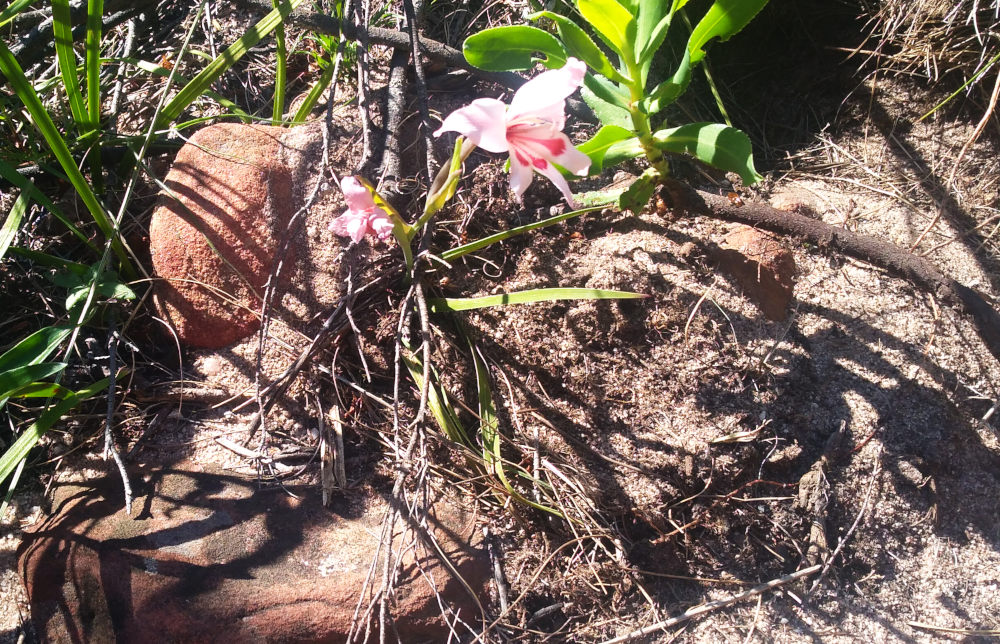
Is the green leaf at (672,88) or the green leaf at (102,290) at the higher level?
the green leaf at (102,290)

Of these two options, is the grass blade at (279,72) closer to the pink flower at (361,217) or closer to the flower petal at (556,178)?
the pink flower at (361,217)

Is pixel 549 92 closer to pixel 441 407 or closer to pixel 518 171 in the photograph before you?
pixel 518 171

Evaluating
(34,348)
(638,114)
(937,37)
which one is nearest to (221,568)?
(34,348)

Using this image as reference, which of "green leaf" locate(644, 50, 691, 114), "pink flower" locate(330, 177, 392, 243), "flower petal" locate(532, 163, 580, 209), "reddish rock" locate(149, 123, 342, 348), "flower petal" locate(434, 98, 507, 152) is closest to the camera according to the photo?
"flower petal" locate(434, 98, 507, 152)

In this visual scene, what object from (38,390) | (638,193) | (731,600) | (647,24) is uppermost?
(647,24)

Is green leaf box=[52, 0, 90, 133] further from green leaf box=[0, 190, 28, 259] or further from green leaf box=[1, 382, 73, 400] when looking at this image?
green leaf box=[1, 382, 73, 400]

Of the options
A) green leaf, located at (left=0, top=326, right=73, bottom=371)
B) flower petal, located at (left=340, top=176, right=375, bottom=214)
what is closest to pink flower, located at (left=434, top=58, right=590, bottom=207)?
flower petal, located at (left=340, top=176, right=375, bottom=214)

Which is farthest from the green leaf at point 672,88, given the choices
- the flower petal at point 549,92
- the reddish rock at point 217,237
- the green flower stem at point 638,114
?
the reddish rock at point 217,237
